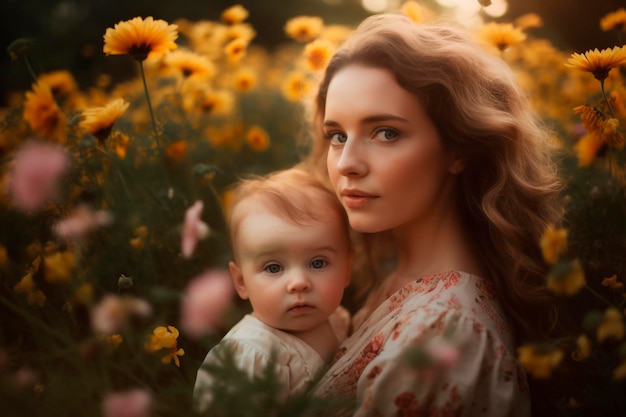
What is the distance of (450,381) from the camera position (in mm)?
1354

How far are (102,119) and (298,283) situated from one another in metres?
0.79

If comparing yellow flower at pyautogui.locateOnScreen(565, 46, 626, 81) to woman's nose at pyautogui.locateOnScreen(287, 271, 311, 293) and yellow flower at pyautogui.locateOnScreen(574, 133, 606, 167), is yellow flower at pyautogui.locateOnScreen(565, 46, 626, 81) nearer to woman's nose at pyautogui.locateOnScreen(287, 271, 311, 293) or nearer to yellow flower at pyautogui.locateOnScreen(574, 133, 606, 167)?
yellow flower at pyautogui.locateOnScreen(574, 133, 606, 167)

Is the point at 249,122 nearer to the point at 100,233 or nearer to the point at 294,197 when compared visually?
the point at 100,233

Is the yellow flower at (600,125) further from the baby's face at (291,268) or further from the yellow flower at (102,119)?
the yellow flower at (102,119)

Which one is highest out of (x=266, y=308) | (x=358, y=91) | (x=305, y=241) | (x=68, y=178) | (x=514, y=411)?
(x=358, y=91)

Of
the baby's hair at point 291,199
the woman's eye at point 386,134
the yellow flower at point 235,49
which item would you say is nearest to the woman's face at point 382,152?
the woman's eye at point 386,134

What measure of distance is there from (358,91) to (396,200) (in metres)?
0.33

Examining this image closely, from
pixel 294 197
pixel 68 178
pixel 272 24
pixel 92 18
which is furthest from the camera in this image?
pixel 272 24

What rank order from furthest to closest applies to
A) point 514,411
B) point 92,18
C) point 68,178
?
point 92,18
point 68,178
point 514,411

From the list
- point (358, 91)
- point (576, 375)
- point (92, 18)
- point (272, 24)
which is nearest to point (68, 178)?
point (358, 91)

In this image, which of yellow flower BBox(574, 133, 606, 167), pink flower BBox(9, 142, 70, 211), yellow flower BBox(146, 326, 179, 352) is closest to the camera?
pink flower BBox(9, 142, 70, 211)

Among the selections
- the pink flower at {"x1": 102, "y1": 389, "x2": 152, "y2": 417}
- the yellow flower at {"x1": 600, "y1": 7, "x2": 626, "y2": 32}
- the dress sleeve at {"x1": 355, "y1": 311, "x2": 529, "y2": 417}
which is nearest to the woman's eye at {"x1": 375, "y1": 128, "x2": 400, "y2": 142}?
the dress sleeve at {"x1": 355, "y1": 311, "x2": 529, "y2": 417}

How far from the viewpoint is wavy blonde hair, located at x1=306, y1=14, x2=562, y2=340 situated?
5.47 ft

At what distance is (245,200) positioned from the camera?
179 centimetres
